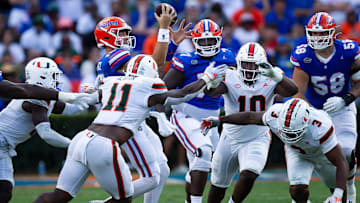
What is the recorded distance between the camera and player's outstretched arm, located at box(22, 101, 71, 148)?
6020 mm

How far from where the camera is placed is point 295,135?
19.2 feet

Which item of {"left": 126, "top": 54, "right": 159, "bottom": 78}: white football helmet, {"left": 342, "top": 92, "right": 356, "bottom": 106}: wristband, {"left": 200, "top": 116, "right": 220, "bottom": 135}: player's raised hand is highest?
{"left": 126, "top": 54, "right": 159, "bottom": 78}: white football helmet

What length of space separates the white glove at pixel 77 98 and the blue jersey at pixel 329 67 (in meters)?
2.45

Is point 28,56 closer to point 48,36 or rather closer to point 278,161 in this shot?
point 48,36

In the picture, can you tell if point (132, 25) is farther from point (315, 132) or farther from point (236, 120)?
point (315, 132)

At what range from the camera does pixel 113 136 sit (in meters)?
5.38

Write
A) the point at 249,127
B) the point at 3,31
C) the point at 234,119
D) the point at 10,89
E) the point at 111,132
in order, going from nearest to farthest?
the point at 111,132, the point at 10,89, the point at 234,119, the point at 249,127, the point at 3,31

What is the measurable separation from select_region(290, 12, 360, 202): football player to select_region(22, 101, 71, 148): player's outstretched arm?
8.57 feet

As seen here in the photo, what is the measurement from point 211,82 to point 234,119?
54 centimetres

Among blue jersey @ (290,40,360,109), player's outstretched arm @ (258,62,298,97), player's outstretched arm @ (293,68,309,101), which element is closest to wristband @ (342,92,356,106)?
blue jersey @ (290,40,360,109)

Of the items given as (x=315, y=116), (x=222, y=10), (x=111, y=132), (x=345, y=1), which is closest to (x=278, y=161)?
(x=222, y=10)

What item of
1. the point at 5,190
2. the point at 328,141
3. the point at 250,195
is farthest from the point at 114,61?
the point at 250,195

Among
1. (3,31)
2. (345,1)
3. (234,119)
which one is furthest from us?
(345,1)

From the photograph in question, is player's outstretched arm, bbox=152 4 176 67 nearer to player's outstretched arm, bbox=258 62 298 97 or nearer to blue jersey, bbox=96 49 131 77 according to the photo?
blue jersey, bbox=96 49 131 77
